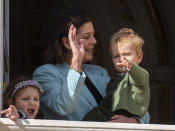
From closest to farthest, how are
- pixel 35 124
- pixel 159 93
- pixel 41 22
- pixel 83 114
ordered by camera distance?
pixel 35 124 → pixel 83 114 → pixel 159 93 → pixel 41 22

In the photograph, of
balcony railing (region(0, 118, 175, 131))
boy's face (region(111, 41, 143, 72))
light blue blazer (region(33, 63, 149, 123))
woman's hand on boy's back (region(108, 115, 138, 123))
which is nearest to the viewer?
balcony railing (region(0, 118, 175, 131))

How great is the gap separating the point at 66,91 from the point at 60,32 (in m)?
0.51

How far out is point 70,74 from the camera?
17.9 ft

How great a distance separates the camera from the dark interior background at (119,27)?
840 cm

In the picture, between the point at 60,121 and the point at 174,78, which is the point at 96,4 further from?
the point at 60,121

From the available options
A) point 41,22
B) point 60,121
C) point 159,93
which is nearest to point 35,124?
point 60,121

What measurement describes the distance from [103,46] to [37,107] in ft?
11.4

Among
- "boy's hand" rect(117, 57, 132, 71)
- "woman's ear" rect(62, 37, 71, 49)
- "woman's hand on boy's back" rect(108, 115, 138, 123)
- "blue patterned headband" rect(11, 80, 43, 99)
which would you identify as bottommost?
"woman's hand on boy's back" rect(108, 115, 138, 123)

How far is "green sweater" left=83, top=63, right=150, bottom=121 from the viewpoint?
5.50m

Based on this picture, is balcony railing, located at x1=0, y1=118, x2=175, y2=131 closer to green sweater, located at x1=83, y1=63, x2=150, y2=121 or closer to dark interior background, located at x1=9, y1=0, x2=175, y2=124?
green sweater, located at x1=83, y1=63, x2=150, y2=121

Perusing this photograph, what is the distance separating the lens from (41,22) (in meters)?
9.09

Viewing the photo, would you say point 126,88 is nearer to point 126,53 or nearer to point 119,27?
point 126,53

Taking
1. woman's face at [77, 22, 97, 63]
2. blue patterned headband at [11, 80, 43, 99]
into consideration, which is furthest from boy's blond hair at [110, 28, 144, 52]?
blue patterned headband at [11, 80, 43, 99]

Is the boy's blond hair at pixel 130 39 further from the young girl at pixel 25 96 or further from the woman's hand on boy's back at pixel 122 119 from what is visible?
the young girl at pixel 25 96
